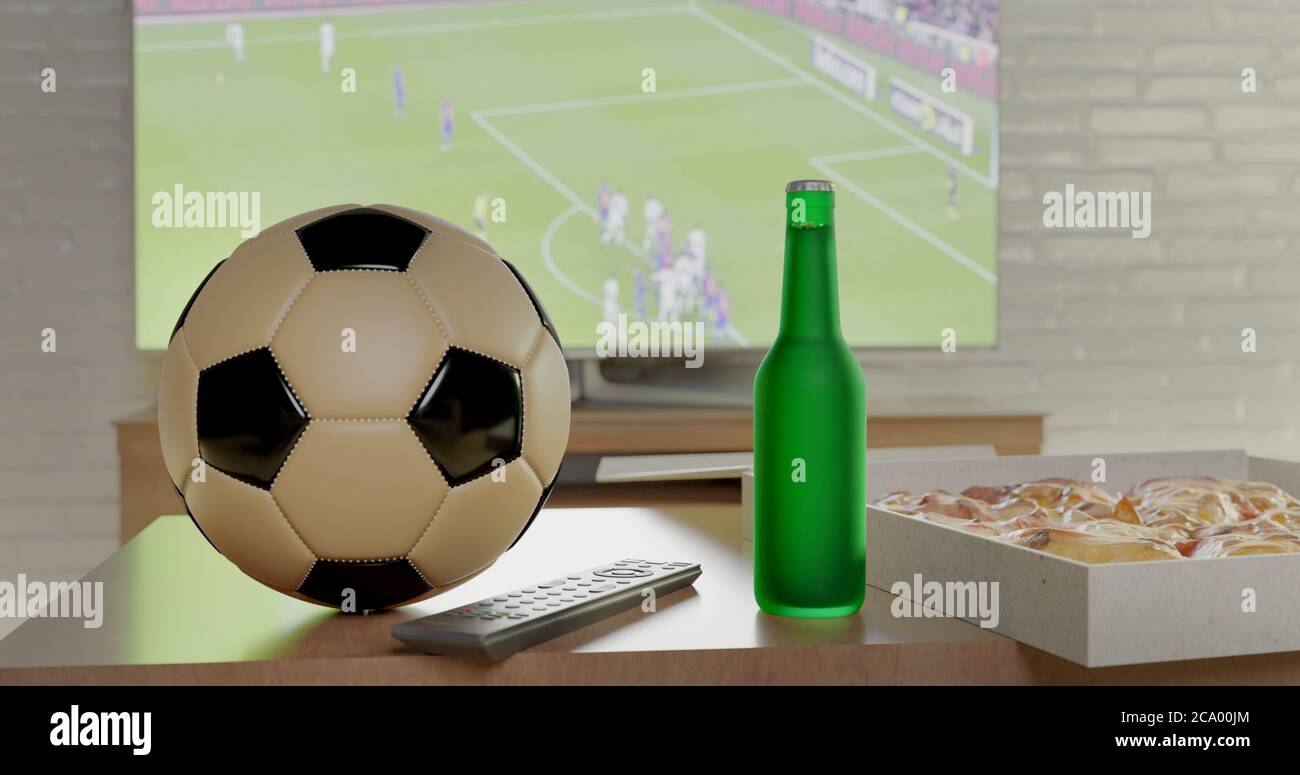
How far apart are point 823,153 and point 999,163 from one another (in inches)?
21.7

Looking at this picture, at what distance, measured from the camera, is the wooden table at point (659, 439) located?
228 cm

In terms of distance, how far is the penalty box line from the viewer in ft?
8.96

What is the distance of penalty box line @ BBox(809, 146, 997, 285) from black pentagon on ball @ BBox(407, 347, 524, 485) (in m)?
2.15

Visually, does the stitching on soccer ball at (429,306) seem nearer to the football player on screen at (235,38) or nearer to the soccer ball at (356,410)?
the soccer ball at (356,410)

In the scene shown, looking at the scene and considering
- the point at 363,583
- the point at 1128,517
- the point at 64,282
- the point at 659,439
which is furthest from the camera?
the point at 64,282

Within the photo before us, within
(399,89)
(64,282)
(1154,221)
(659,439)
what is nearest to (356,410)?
(659,439)

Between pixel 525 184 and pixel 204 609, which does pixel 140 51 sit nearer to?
pixel 525 184

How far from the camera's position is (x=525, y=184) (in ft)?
8.78

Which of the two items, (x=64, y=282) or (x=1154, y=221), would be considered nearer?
(x=64, y=282)

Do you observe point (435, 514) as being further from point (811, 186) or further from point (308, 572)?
point (811, 186)

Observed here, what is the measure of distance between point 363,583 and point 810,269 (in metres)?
0.33

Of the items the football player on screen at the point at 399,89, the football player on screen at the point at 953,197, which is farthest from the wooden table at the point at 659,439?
the football player on screen at the point at 399,89

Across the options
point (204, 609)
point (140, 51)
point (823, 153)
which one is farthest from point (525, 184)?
point (204, 609)

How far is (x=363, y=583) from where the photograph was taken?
0.68 meters
